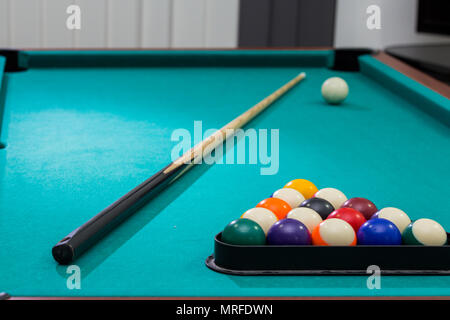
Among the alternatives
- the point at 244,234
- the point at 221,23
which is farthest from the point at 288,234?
the point at 221,23

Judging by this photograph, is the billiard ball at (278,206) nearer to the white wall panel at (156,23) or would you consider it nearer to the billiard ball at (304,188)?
the billiard ball at (304,188)

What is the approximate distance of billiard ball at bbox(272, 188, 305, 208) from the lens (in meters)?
1.11

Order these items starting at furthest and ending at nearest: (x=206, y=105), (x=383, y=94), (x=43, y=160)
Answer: (x=383, y=94)
(x=206, y=105)
(x=43, y=160)

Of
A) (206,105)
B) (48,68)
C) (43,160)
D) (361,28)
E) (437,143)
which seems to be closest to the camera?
(43,160)

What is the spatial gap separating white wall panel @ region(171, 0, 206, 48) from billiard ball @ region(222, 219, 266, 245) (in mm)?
3863

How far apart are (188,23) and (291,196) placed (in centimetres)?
368

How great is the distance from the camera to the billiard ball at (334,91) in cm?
221

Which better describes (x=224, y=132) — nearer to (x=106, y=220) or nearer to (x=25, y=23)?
(x=106, y=220)

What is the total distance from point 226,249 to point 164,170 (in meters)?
0.49

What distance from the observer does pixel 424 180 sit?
55.2 inches

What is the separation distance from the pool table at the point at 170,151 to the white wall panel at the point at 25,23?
1924mm

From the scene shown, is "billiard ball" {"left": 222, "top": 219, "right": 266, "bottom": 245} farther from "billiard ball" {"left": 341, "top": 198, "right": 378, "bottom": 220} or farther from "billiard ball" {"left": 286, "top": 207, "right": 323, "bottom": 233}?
"billiard ball" {"left": 341, "top": 198, "right": 378, "bottom": 220}
